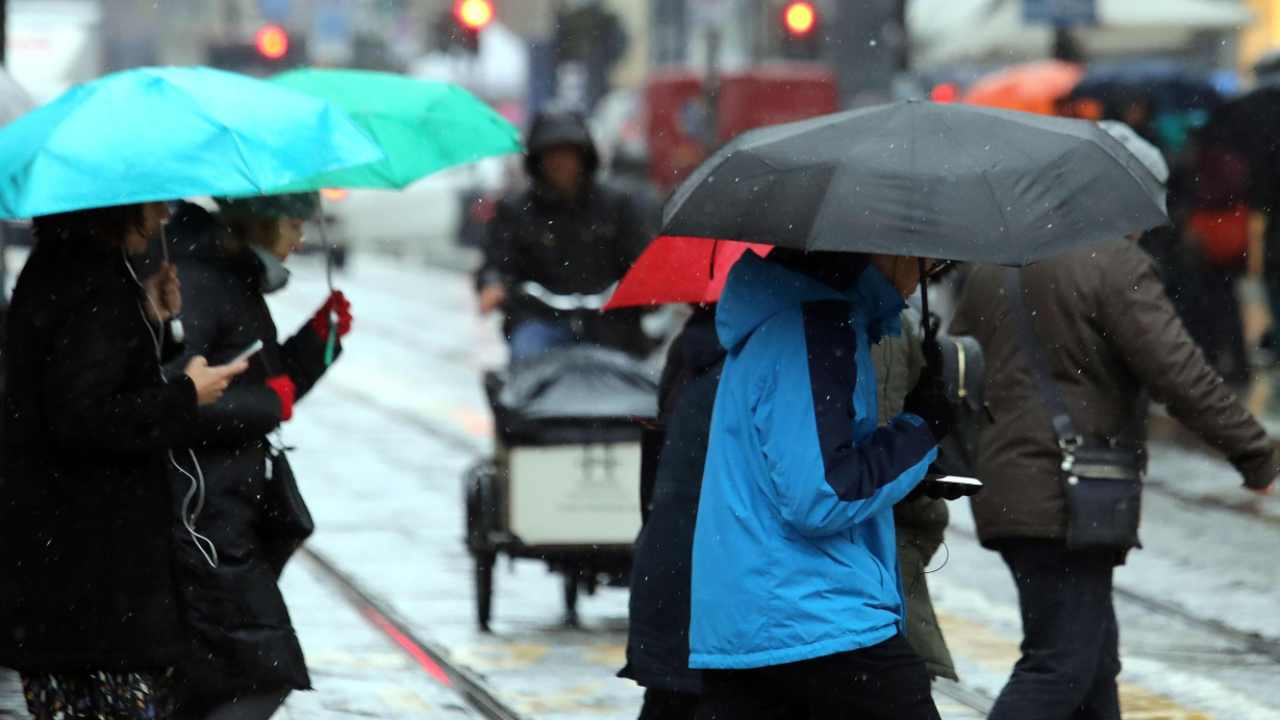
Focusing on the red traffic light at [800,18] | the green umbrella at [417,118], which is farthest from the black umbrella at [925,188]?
the red traffic light at [800,18]

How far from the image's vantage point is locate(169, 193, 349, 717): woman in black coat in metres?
5.36

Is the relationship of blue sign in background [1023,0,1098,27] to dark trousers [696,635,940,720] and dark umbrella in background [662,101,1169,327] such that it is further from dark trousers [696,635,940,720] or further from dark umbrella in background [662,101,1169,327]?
dark trousers [696,635,940,720]

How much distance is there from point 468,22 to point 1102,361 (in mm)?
19009

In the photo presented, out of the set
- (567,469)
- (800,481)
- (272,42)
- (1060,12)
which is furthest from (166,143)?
(272,42)

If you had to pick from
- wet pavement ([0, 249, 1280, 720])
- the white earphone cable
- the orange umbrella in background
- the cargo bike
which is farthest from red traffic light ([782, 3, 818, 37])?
the white earphone cable

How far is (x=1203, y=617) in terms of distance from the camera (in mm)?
9375

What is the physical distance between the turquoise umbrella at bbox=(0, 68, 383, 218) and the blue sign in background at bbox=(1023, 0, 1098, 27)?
12.7 meters

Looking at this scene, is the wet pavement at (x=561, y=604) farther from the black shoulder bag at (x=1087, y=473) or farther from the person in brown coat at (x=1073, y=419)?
the black shoulder bag at (x=1087, y=473)

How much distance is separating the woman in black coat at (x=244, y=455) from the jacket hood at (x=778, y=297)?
1.40m

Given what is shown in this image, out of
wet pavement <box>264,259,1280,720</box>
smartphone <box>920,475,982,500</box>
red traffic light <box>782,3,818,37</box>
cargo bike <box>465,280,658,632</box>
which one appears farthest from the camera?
red traffic light <box>782,3,818,37</box>

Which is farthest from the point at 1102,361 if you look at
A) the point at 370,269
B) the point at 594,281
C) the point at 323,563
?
the point at 370,269

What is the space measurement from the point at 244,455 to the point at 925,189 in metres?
1.99

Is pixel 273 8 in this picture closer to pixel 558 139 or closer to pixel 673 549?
pixel 558 139

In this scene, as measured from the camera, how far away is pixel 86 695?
517cm
